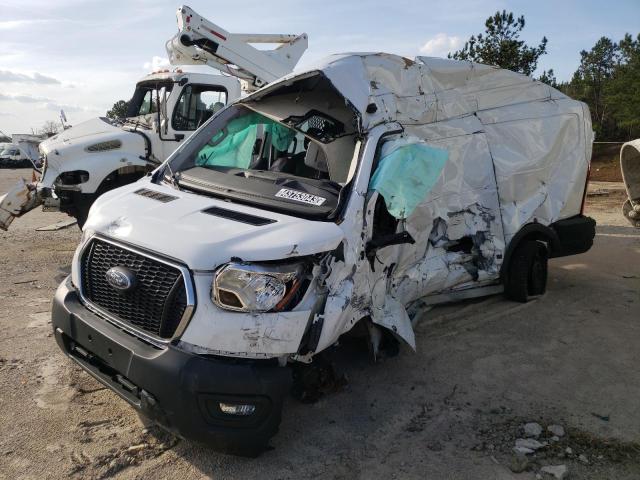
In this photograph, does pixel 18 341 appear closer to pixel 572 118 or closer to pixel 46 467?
pixel 46 467

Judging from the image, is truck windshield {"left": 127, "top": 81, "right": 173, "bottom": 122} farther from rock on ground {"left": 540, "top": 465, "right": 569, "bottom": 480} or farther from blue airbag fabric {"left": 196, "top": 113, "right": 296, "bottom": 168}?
rock on ground {"left": 540, "top": 465, "right": 569, "bottom": 480}

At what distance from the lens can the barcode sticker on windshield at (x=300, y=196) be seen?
352cm

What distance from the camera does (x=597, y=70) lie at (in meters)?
38.1

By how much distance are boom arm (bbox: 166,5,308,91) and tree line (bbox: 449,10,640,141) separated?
6.77 meters

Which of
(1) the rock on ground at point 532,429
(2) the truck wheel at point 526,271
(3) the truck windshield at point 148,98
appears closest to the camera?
(1) the rock on ground at point 532,429

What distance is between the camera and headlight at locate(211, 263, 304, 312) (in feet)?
9.40

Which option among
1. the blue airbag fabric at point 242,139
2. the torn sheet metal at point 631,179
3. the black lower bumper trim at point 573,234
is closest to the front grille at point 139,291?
the blue airbag fabric at point 242,139

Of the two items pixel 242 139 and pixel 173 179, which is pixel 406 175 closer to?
pixel 242 139

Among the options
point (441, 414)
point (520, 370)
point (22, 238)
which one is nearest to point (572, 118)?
point (520, 370)

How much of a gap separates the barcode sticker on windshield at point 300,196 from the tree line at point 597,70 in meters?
12.5

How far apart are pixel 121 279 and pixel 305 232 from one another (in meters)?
1.08

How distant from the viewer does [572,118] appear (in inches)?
237

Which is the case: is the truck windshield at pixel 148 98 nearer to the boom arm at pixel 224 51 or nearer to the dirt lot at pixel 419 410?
the boom arm at pixel 224 51

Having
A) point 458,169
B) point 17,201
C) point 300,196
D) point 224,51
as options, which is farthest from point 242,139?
point 224,51
